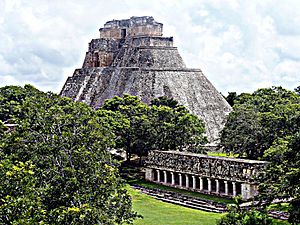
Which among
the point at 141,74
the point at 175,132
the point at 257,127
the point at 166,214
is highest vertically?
the point at 141,74

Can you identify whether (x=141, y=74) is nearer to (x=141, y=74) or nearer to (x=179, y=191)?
(x=141, y=74)

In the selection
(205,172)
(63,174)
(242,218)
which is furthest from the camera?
(205,172)

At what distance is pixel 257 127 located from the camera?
4697cm

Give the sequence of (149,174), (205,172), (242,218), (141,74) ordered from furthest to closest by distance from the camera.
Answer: (141,74) → (149,174) → (205,172) → (242,218)

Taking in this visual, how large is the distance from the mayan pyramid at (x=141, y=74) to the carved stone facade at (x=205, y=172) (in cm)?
1798

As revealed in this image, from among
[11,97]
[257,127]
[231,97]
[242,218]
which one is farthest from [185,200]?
[231,97]

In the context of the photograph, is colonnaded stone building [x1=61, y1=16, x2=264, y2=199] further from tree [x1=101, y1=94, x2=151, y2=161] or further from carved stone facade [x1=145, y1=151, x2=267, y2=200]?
carved stone facade [x1=145, y1=151, x2=267, y2=200]

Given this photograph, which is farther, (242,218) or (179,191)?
(179,191)

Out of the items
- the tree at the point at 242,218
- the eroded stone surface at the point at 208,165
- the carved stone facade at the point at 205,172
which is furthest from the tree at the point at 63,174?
the carved stone facade at the point at 205,172

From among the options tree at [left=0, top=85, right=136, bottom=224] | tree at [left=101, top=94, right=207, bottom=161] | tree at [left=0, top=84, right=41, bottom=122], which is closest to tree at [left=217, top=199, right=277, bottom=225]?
tree at [left=0, top=85, right=136, bottom=224]

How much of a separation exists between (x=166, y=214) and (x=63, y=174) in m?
14.8

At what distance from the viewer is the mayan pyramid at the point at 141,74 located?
71062 millimetres

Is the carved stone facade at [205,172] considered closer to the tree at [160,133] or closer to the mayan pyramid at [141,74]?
the tree at [160,133]

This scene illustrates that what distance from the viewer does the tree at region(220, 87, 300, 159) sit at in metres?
44.0
